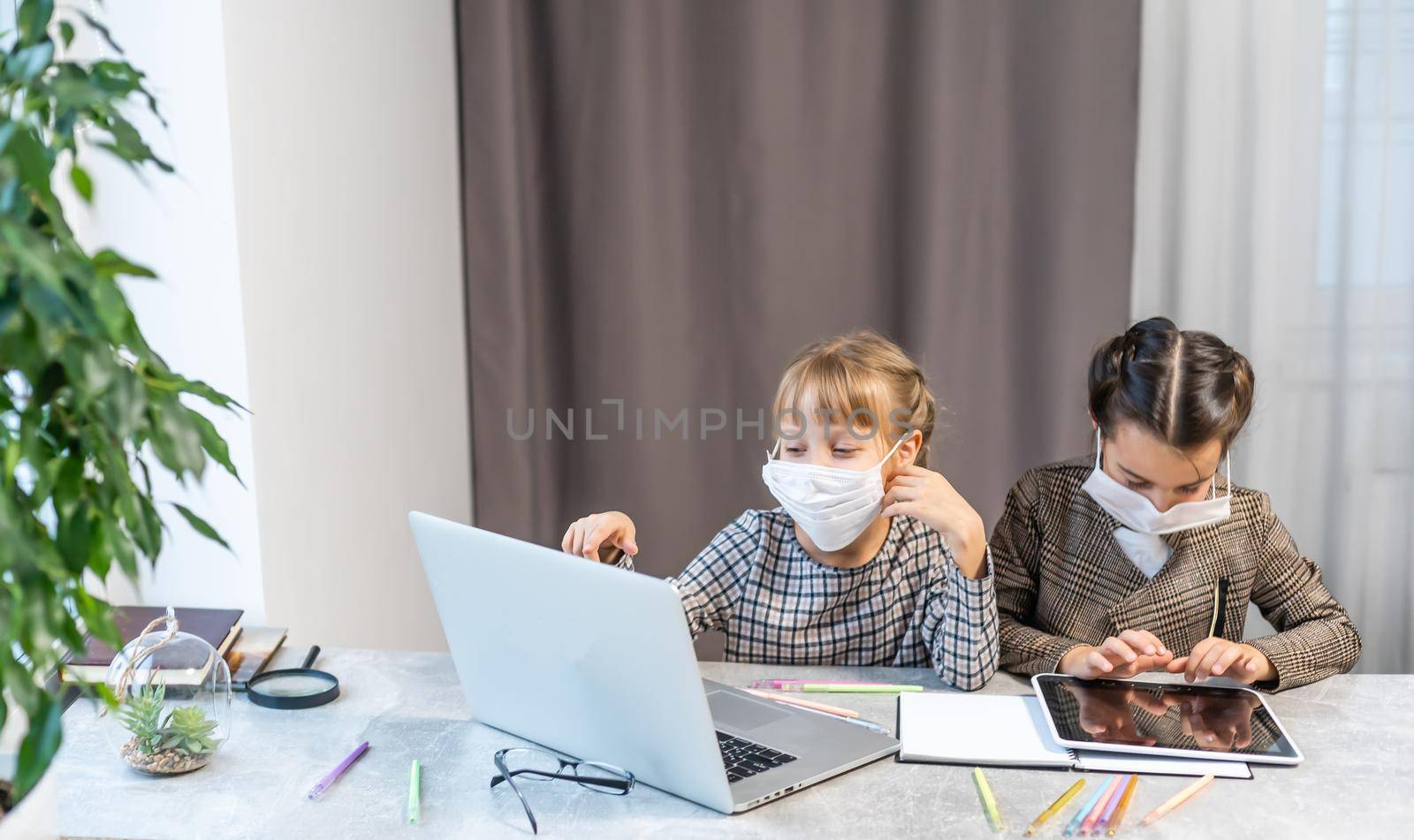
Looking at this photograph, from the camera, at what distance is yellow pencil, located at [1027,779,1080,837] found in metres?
1.05

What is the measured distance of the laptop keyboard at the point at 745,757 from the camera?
116 cm

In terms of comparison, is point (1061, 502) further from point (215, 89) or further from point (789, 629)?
point (215, 89)

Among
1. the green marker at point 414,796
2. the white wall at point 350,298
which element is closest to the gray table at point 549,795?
the green marker at point 414,796

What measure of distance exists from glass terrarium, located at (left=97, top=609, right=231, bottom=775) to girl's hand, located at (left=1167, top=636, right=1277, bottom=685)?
1069 mm

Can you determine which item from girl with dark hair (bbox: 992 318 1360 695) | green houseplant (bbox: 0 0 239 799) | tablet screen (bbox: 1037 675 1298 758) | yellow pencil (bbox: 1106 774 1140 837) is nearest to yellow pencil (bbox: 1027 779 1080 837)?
yellow pencil (bbox: 1106 774 1140 837)

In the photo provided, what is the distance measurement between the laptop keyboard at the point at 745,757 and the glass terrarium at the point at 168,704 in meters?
0.52

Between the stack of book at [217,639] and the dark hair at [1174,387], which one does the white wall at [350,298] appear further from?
the dark hair at [1174,387]

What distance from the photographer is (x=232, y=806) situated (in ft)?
3.63

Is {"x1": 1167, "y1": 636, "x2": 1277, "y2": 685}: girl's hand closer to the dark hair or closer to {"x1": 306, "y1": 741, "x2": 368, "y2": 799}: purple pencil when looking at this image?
the dark hair

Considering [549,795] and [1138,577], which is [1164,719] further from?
[549,795]

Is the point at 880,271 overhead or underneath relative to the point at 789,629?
overhead

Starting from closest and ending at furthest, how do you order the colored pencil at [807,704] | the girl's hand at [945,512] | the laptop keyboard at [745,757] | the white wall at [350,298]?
1. the laptop keyboard at [745,757]
2. the colored pencil at [807,704]
3. the girl's hand at [945,512]
4. the white wall at [350,298]

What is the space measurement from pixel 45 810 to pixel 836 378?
3.46 feet

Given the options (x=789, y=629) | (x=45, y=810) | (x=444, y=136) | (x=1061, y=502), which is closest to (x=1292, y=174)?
(x=1061, y=502)
